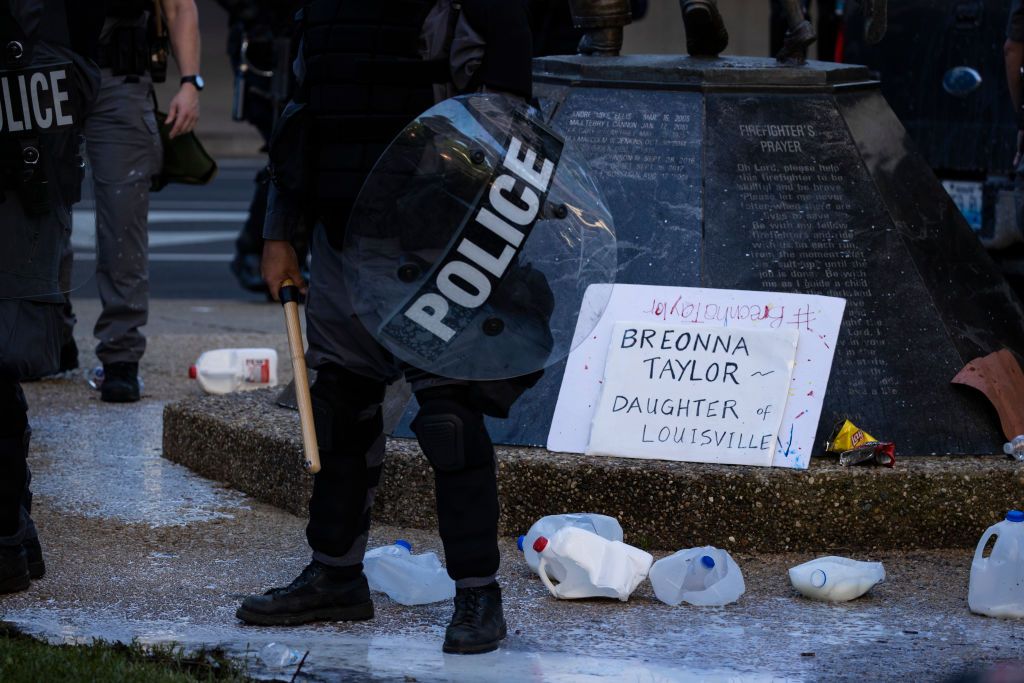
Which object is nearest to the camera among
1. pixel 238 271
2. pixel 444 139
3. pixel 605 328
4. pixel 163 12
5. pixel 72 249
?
pixel 444 139

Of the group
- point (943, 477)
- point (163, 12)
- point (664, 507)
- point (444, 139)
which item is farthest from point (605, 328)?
point (163, 12)

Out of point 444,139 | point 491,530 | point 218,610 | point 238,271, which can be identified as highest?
point 444,139

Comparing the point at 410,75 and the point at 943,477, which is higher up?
the point at 410,75

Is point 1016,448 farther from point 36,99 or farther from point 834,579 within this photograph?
point 36,99

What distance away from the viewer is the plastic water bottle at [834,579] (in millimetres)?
4418

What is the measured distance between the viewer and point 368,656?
12.7 feet

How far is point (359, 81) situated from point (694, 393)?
5.01 feet

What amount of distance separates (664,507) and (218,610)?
1210 millimetres

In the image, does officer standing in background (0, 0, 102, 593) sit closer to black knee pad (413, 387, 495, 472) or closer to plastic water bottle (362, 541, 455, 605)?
plastic water bottle (362, 541, 455, 605)

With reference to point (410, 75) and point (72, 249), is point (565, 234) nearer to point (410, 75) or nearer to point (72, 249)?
point (410, 75)

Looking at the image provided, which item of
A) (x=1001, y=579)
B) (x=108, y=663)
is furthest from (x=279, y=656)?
(x=1001, y=579)

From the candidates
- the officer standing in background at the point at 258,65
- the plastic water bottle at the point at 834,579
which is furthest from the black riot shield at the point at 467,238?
the officer standing in background at the point at 258,65

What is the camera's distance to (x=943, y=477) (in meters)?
4.78

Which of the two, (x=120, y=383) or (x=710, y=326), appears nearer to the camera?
(x=710, y=326)
